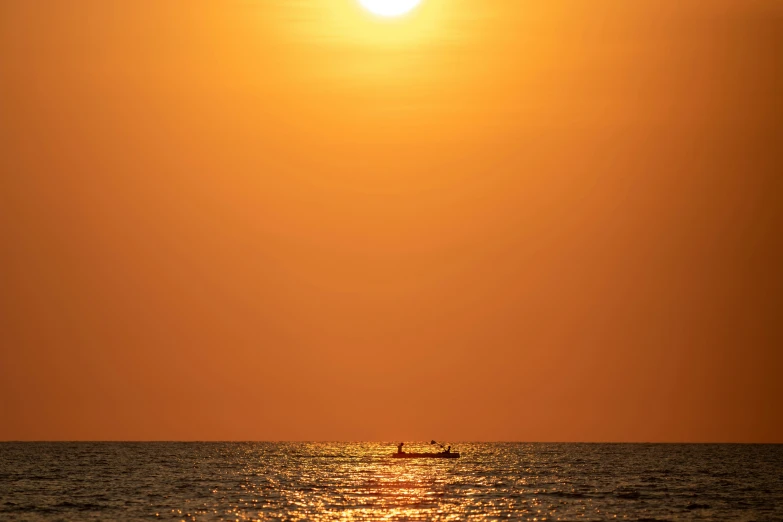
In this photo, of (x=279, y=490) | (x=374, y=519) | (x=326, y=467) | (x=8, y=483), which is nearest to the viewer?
(x=374, y=519)

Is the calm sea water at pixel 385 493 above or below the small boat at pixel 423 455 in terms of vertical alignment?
below

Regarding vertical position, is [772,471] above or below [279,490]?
above

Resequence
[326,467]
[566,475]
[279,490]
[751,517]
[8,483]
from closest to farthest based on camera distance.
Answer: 1. [751,517]
2. [279,490]
3. [8,483]
4. [566,475]
5. [326,467]

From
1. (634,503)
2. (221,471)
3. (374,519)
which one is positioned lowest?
(374,519)

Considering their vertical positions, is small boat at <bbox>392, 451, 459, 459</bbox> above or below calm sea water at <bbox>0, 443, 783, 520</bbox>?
above

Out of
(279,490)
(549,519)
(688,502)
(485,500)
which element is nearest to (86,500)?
(279,490)

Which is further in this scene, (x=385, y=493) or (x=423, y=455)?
(x=423, y=455)

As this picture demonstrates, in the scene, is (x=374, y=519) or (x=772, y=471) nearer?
(x=374, y=519)

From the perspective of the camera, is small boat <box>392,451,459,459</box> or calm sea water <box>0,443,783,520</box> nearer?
calm sea water <box>0,443,783,520</box>

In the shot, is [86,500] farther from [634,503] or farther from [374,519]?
[634,503]

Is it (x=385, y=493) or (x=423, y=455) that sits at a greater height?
(x=423, y=455)

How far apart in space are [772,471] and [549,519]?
9302cm

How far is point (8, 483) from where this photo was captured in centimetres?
11525

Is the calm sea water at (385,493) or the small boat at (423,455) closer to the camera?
the calm sea water at (385,493)
